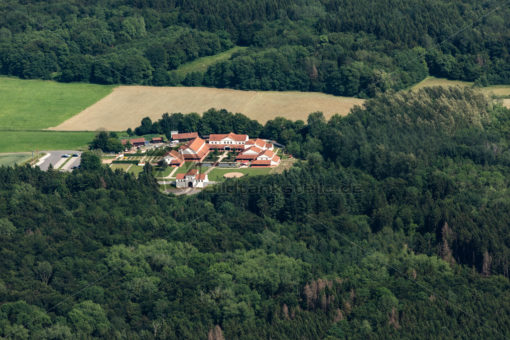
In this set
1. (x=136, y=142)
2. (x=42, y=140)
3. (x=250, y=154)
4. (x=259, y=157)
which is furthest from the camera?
(x=42, y=140)

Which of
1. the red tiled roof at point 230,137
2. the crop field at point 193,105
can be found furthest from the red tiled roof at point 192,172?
the crop field at point 193,105

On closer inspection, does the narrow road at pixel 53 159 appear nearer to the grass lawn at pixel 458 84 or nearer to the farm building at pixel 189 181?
the farm building at pixel 189 181

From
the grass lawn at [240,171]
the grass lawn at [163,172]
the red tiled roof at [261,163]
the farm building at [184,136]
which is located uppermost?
the farm building at [184,136]

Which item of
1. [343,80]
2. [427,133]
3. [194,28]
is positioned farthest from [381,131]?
[194,28]

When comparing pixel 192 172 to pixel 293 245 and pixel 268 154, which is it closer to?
pixel 268 154

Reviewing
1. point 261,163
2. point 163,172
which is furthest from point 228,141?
point 163,172

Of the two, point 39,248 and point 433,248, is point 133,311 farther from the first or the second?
point 433,248

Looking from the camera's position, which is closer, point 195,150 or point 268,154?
point 268,154
